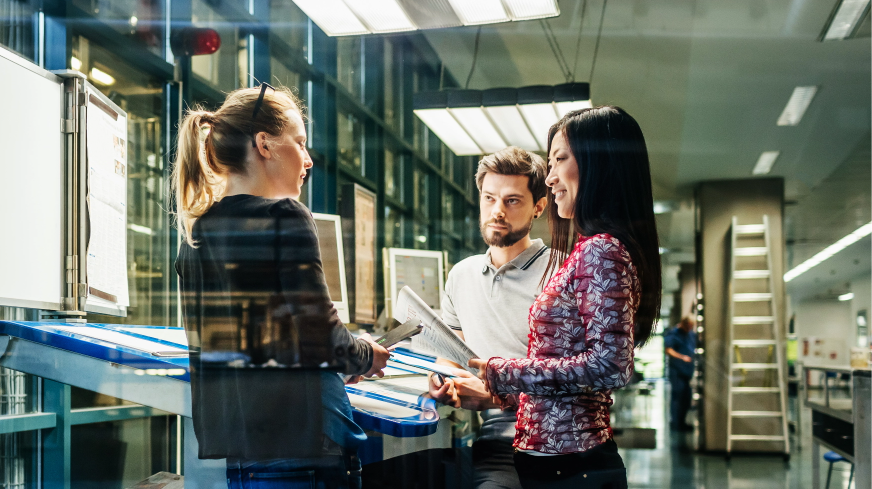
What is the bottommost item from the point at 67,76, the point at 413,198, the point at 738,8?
the point at 413,198

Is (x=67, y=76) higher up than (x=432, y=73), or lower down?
lower down

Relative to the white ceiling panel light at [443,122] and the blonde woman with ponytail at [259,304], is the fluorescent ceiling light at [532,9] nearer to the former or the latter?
the white ceiling panel light at [443,122]

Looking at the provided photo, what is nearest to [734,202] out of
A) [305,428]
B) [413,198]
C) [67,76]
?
[413,198]

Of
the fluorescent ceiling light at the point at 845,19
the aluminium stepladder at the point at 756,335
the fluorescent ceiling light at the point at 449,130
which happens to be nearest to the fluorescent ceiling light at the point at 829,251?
the aluminium stepladder at the point at 756,335

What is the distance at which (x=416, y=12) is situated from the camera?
2734 millimetres

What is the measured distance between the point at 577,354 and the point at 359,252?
1849 mm

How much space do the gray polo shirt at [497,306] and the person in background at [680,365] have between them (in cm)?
132

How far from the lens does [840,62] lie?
308 cm

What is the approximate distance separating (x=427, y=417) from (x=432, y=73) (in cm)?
201

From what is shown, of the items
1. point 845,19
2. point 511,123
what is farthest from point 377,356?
point 845,19

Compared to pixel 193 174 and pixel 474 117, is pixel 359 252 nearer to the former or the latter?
pixel 474 117

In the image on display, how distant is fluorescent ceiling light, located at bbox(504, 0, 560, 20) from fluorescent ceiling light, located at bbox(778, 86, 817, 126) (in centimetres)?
123

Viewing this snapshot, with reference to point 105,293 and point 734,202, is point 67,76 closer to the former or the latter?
point 105,293

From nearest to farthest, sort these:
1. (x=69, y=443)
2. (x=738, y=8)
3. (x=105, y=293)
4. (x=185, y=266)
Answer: (x=185, y=266)
(x=105, y=293)
(x=69, y=443)
(x=738, y=8)
